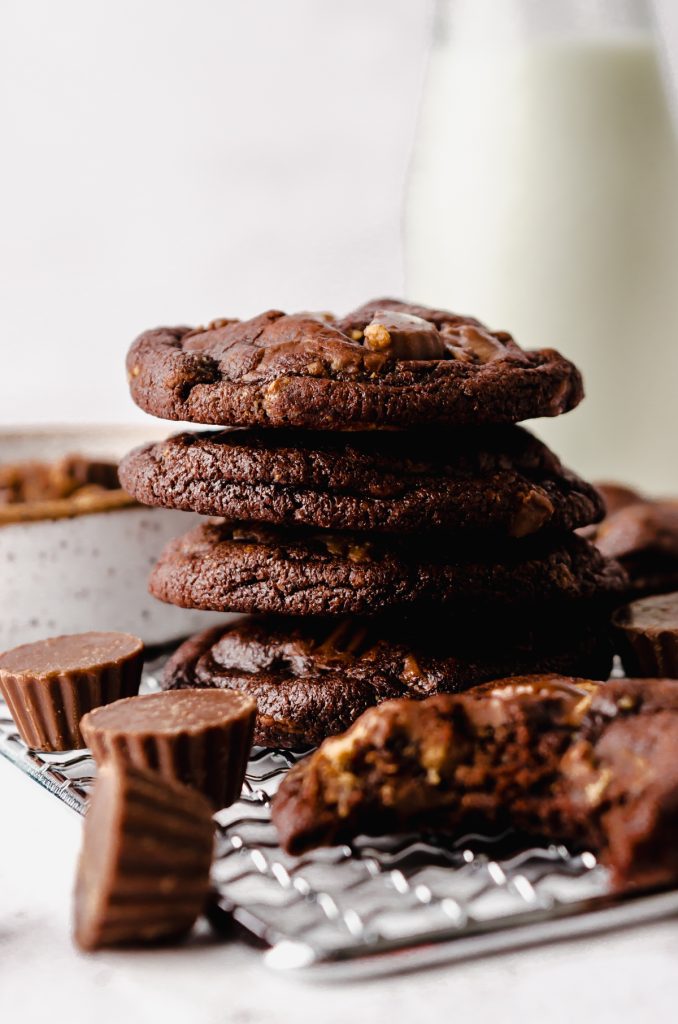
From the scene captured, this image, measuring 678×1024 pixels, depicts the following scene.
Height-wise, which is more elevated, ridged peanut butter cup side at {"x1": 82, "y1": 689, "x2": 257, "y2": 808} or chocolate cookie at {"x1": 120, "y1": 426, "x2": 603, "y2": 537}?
chocolate cookie at {"x1": 120, "y1": 426, "x2": 603, "y2": 537}

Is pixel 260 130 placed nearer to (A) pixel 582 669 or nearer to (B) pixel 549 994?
(A) pixel 582 669

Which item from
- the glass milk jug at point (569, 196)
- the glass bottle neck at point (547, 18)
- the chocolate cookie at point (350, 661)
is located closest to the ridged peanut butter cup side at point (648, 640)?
the chocolate cookie at point (350, 661)

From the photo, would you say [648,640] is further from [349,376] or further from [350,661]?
[349,376]

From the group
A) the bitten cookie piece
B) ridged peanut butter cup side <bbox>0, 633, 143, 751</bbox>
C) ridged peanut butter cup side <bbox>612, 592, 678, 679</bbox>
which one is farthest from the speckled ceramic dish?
the bitten cookie piece

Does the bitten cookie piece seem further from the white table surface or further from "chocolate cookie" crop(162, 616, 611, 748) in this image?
"chocolate cookie" crop(162, 616, 611, 748)

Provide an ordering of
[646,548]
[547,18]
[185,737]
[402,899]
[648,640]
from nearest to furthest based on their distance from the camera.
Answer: [402,899], [185,737], [648,640], [646,548], [547,18]

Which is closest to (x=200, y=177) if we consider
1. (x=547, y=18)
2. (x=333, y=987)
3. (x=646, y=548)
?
(x=547, y=18)

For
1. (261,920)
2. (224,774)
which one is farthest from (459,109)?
(261,920)
